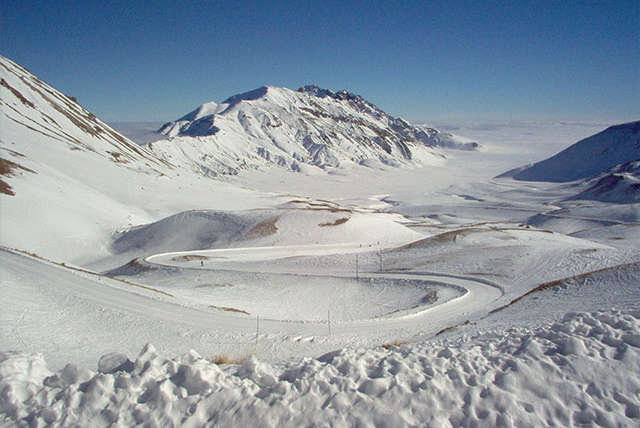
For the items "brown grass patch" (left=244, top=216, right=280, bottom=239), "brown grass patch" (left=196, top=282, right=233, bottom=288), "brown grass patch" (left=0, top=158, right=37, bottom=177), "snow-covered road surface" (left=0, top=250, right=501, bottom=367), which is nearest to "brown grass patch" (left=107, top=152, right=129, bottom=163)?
"brown grass patch" (left=0, top=158, right=37, bottom=177)

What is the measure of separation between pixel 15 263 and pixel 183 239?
29057mm

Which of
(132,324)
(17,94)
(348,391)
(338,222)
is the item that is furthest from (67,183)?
(348,391)

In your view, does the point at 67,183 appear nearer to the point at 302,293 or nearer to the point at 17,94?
the point at 302,293

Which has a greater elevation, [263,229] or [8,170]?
[8,170]

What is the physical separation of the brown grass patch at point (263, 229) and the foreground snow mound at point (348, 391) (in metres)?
40.3

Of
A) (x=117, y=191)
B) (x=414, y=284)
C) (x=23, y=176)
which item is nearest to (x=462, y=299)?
(x=414, y=284)

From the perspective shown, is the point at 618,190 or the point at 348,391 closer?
the point at 348,391

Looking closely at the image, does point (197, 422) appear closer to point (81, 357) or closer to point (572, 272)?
point (81, 357)

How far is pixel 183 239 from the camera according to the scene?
162 ft

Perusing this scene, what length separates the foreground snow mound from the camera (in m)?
6.58

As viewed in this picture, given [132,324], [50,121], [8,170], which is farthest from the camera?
[50,121]

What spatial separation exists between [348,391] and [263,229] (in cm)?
4253

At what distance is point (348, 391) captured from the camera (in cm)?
716

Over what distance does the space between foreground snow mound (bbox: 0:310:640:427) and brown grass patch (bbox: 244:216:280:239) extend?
40.3 metres
